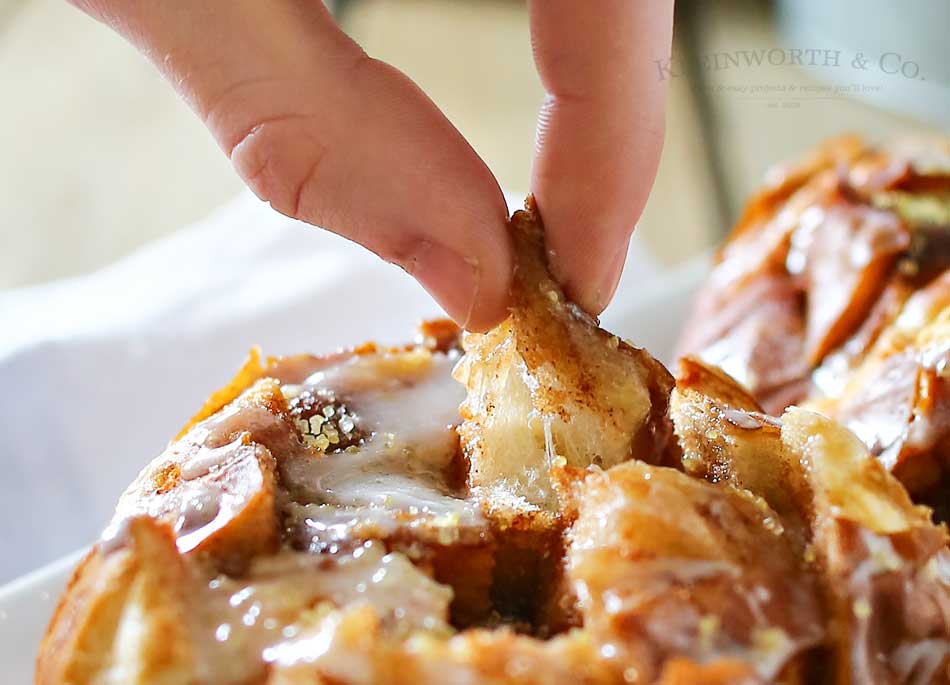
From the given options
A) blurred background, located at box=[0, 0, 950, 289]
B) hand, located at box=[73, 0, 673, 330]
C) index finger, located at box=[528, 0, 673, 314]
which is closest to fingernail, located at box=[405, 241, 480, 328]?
hand, located at box=[73, 0, 673, 330]

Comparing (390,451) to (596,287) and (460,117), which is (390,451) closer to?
(596,287)

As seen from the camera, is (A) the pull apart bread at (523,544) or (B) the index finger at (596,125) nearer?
(A) the pull apart bread at (523,544)

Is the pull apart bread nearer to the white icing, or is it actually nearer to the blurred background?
the white icing

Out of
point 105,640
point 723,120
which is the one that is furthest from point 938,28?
point 105,640

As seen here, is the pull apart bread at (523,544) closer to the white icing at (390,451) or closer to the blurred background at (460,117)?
the white icing at (390,451)

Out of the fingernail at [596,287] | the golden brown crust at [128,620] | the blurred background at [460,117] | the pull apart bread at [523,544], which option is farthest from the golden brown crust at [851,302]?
the blurred background at [460,117]

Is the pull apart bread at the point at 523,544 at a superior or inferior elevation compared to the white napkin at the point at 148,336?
inferior
